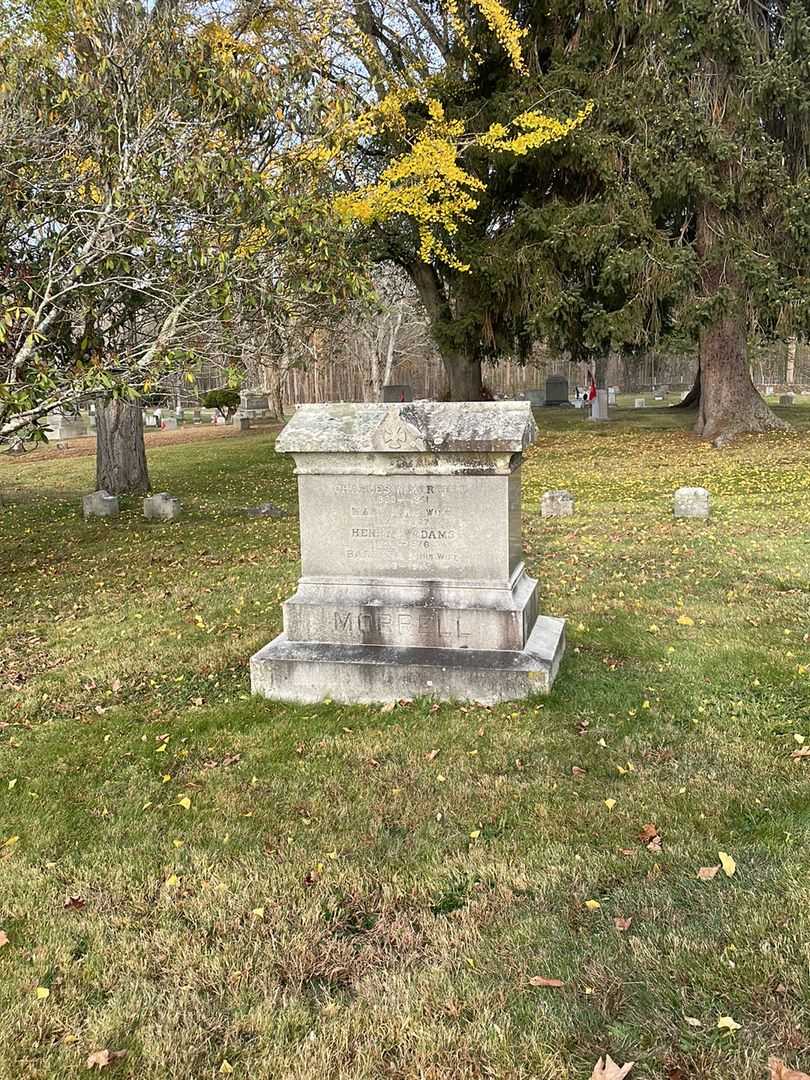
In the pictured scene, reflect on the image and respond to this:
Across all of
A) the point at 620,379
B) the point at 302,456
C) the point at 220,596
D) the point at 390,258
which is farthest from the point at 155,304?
the point at 620,379

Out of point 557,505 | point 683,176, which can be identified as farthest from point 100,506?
point 683,176

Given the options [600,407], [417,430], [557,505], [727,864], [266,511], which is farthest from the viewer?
[600,407]

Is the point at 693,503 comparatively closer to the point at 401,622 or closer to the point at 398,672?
the point at 401,622

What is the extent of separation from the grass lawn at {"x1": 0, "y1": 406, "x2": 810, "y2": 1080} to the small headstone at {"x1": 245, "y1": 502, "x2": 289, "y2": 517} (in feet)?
17.0

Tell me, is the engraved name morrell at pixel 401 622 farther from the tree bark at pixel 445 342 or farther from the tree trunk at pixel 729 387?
the tree bark at pixel 445 342

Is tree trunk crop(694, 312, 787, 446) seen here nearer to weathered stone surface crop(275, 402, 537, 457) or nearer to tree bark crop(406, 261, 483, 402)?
tree bark crop(406, 261, 483, 402)

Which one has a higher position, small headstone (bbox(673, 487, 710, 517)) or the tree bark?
the tree bark

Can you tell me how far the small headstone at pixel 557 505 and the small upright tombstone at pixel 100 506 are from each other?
265 inches

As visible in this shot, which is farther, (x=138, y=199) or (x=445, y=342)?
(x=445, y=342)

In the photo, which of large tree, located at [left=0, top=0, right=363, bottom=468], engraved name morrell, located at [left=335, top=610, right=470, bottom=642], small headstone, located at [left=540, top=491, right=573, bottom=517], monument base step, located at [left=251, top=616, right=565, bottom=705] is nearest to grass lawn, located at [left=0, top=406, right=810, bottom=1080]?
monument base step, located at [left=251, top=616, right=565, bottom=705]

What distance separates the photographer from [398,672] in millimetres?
5137

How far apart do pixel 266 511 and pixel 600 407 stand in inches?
711

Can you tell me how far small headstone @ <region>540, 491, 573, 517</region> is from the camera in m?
11.6

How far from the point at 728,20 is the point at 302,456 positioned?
17509 millimetres
